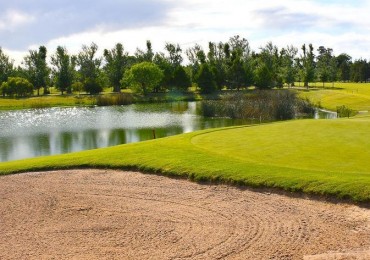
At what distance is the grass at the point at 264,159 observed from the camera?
13.3 metres

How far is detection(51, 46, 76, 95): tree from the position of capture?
333 ft

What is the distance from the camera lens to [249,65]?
10150cm

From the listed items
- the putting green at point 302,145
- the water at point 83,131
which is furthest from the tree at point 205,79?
the putting green at point 302,145

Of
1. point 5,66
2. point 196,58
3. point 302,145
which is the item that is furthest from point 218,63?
point 302,145

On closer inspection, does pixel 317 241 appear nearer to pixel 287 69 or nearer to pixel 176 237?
pixel 176 237

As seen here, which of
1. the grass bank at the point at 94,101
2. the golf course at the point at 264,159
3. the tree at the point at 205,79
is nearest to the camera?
the golf course at the point at 264,159

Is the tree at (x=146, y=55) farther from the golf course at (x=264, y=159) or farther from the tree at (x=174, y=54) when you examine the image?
the golf course at (x=264, y=159)

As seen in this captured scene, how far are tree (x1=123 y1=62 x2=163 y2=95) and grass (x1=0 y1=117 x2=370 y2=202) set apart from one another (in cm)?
6679

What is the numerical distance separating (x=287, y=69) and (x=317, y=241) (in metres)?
96.2

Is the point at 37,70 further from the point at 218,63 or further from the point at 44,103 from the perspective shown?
the point at 218,63

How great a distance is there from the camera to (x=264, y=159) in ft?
52.8

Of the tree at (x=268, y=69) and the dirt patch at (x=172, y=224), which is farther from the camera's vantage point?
the tree at (x=268, y=69)

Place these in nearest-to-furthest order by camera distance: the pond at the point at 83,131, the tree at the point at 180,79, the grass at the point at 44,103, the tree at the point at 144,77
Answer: the pond at the point at 83,131 → the grass at the point at 44,103 → the tree at the point at 144,77 → the tree at the point at 180,79

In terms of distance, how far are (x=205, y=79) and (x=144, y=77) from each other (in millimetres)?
13464
